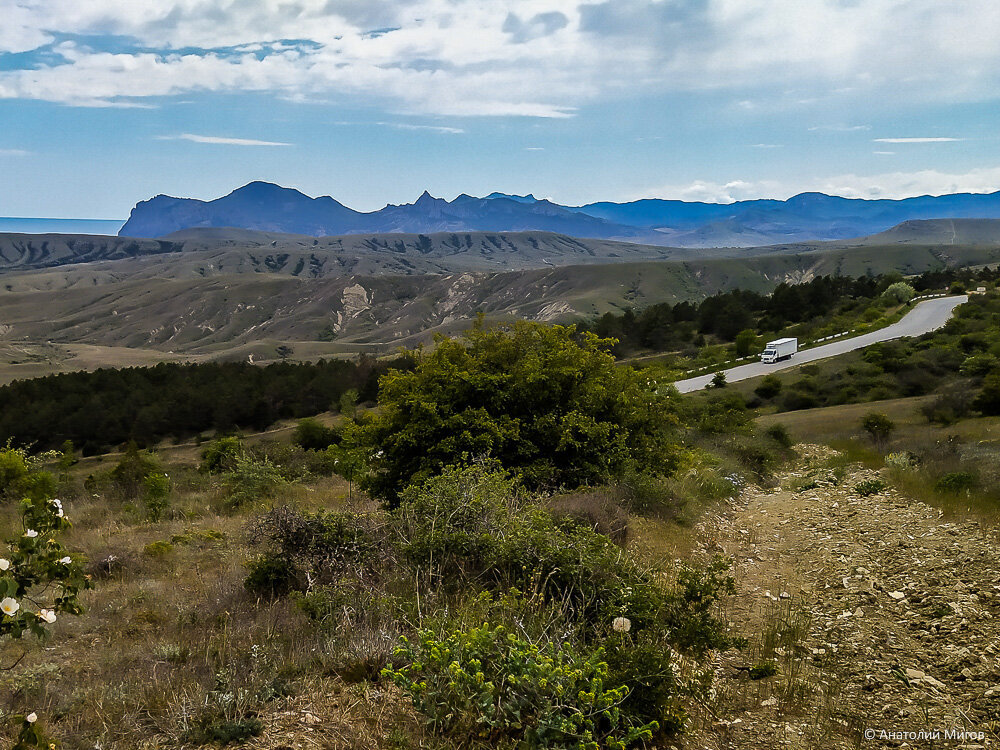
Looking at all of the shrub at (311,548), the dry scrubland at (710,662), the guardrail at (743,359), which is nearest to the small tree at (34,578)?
the dry scrubland at (710,662)

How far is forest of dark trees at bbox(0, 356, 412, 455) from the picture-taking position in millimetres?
44094

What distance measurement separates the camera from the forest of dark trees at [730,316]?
60.3 meters

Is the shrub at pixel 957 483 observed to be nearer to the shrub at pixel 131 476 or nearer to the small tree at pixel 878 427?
the small tree at pixel 878 427

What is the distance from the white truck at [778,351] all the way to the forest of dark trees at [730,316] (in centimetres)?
1353

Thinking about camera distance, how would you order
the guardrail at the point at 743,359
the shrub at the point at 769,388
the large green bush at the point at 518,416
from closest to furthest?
the large green bush at the point at 518,416 < the shrub at the point at 769,388 < the guardrail at the point at 743,359

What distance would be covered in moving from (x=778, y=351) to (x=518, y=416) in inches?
1562

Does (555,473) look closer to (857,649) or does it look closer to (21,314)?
(857,649)

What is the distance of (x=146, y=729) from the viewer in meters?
3.49

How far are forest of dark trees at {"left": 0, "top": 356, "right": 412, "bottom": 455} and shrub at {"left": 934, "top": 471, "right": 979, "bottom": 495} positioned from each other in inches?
1671

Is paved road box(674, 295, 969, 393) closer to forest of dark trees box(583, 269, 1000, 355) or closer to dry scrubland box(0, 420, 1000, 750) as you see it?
forest of dark trees box(583, 269, 1000, 355)

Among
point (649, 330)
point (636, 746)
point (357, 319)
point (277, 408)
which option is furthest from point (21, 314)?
point (636, 746)

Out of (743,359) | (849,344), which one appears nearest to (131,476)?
(743,359)

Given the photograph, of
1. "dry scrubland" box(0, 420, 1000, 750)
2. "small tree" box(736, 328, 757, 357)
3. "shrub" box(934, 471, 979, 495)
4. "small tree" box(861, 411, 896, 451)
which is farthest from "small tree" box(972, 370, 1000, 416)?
"small tree" box(736, 328, 757, 357)

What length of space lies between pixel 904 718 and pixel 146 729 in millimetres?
4699
